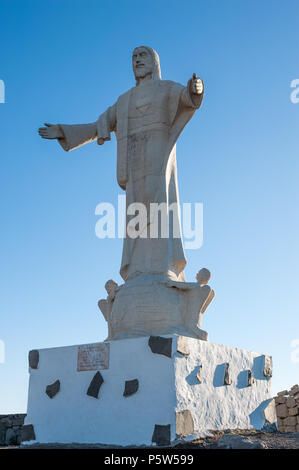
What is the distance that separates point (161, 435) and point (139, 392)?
55 cm

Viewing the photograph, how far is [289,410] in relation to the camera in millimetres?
12820

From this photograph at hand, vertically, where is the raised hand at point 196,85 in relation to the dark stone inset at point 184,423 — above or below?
above

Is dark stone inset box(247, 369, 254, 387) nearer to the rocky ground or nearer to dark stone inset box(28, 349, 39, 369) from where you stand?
the rocky ground

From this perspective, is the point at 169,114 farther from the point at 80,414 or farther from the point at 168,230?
the point at 80,414

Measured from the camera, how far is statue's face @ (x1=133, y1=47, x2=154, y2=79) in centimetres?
848

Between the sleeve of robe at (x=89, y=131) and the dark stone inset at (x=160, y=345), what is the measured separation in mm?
3603

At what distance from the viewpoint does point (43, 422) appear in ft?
22.9

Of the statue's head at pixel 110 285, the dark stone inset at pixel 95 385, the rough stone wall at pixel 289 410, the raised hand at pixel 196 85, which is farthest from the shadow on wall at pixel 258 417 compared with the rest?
the rough stone wall at pixel 289 410

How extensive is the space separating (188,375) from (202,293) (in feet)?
4.21

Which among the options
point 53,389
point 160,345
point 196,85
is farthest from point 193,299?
point 196,85

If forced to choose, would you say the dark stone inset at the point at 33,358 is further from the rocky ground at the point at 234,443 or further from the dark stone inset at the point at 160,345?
the dark stone inset at the point at 160,345

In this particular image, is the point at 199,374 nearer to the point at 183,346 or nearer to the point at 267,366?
the point at 183,346

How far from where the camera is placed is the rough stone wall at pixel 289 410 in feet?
41.3
